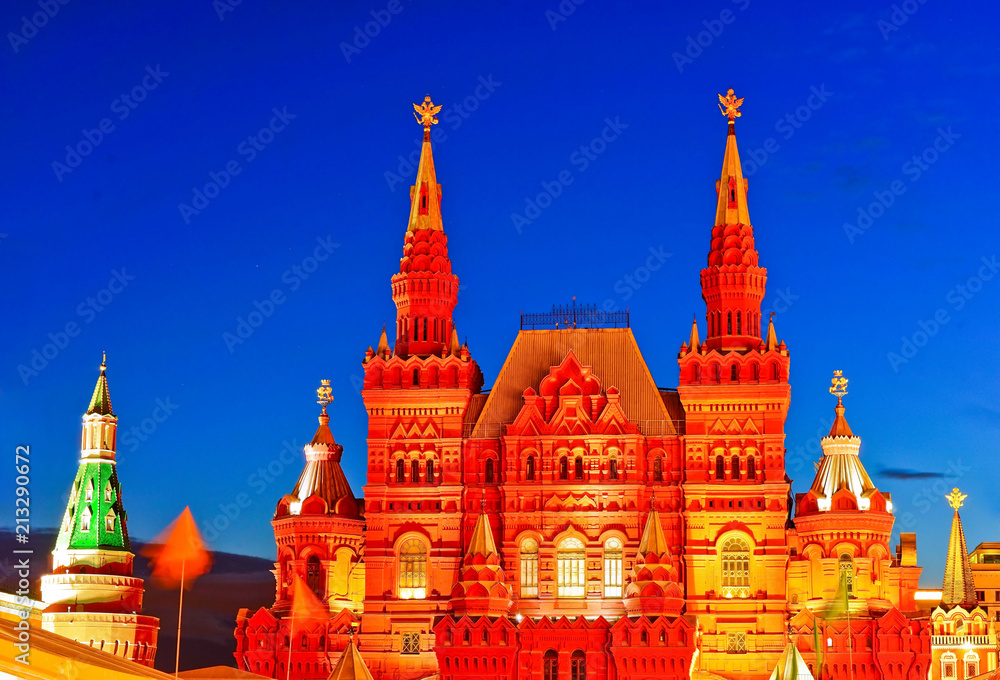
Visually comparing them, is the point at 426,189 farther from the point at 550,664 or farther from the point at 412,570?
the point at 550,664

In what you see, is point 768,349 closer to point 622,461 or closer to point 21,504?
point 622,461

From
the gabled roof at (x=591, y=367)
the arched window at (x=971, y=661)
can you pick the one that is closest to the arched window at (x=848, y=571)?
the gabled roof at (x=591, y=367)

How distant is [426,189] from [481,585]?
27.1 m

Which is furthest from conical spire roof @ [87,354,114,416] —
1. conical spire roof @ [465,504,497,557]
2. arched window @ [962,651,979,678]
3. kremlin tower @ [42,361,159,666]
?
arched window @ [962,651,979,678]

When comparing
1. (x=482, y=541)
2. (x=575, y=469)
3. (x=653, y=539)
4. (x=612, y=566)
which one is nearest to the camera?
(x=653, y=539)

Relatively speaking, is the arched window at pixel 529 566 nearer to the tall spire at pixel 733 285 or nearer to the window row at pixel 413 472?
the window row at pixel 413 472

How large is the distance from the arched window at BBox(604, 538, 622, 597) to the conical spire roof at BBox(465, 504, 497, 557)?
6912 millimetres

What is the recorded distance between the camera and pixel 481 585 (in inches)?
3406

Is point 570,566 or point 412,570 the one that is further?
point 412,570

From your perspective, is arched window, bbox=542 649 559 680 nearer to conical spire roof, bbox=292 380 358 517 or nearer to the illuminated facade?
the illuminated facade

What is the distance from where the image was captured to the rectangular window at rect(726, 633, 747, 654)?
88500 mm

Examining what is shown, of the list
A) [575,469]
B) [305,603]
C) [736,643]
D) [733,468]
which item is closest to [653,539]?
[575,469]

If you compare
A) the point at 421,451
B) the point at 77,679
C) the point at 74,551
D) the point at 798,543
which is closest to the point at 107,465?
the point at 74,551

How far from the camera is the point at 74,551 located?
94.0 m
